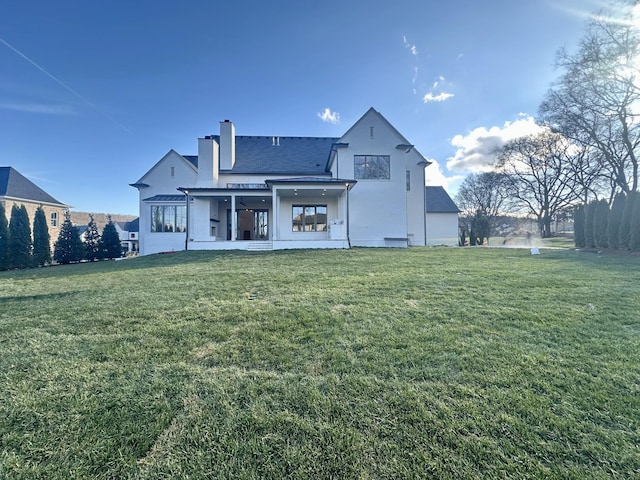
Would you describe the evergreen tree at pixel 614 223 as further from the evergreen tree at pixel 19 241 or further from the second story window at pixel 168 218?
the evergreen tree at pixel 19 241

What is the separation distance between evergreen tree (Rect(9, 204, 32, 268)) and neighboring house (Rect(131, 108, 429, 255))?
17.6 feet

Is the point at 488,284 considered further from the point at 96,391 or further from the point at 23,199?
the point at 23,199

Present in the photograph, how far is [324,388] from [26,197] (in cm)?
3317

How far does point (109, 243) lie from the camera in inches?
715

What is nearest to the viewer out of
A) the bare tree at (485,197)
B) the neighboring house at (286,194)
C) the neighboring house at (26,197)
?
the neighboring house at (286,194)

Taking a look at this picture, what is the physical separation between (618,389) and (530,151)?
130ft

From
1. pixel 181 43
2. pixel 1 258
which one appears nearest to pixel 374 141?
pixel 181 43

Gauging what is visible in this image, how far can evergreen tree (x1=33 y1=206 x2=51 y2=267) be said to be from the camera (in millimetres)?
15375

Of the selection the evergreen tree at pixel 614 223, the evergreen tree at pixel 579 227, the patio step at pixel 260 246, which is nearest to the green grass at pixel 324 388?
the patio step at pixel 260 246

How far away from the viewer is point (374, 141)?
16.5 meters

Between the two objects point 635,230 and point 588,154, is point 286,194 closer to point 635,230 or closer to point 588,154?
point 635,230

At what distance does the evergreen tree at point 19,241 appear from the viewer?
47.2ft

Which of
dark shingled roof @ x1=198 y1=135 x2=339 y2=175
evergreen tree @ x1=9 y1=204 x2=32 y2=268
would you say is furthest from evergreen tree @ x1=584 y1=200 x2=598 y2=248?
evergreen tree @ x1=9 y1=204 x2=32 y2=268

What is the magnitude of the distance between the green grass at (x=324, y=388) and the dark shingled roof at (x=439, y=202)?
19.2m
